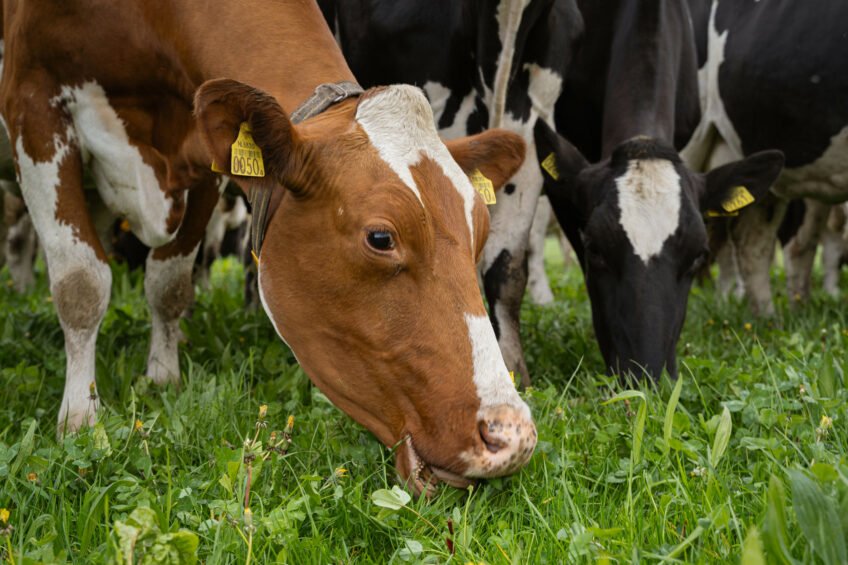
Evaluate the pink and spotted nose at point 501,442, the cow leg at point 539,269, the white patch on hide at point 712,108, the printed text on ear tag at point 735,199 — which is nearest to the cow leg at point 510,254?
the printed text on ear tag at point 735,199

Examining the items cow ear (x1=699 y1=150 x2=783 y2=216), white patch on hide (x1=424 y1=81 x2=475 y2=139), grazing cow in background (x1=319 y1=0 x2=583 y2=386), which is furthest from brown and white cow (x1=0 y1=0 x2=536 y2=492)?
cow ear (x1=699 y1=150 x2=783 y2=216)

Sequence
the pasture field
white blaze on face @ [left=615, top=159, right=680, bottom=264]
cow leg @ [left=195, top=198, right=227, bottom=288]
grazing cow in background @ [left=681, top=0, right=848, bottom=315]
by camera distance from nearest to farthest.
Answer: the pasture field
white blaze on face @ [left=615, top=159, right=680, bottom=264]
grazing cow in background @ [left=681, top=0, right=848, bottom=315]
cow leg @ [left=195, top=198, right=227, bottom=288]

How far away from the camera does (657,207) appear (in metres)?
3.79

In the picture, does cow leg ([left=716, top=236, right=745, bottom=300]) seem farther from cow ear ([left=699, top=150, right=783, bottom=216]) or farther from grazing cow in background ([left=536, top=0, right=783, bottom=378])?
cow ear ([left=699, top=150, right=783, bottom=216])

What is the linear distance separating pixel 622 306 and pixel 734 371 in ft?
2.23

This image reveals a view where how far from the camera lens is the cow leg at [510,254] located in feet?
13.8

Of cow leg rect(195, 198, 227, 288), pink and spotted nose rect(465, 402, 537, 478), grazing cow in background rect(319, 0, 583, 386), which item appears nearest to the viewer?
pink and spotted nose rect(465, 402, 537, 478)

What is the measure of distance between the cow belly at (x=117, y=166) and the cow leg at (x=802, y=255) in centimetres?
576

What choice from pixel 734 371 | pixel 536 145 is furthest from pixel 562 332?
pixel 734 371

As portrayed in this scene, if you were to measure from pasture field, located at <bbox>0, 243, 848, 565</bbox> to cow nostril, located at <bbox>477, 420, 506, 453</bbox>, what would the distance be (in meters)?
0.14

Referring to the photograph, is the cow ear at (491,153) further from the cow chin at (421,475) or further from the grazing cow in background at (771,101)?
the grazing cow in background at (771,101)

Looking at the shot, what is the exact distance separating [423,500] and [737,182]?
315cm

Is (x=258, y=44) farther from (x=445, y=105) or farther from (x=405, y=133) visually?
(x=445, y=105)

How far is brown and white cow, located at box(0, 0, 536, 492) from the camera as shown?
223cm
